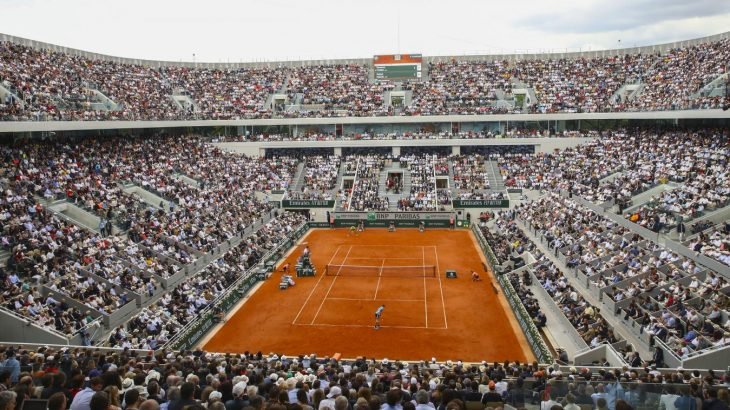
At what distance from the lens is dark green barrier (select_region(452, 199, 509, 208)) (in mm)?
55156

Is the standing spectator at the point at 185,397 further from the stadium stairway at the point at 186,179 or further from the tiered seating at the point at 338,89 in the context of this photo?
the tiered seating at the point at 338,89

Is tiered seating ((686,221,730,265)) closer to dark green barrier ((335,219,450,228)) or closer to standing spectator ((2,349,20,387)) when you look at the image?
dark green barrier ((335,219,450,228))

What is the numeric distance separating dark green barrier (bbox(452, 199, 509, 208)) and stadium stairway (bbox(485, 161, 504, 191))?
8.91ft

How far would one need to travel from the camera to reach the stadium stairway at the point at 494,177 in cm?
5800

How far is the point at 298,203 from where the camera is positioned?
189 feet

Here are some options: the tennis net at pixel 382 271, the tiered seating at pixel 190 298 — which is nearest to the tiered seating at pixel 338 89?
the tiered seating at pixel 190 298

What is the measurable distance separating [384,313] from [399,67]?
53227 mm

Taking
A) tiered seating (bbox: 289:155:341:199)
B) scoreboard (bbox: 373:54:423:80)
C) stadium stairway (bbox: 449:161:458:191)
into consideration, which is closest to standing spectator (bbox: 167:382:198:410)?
tiered seating (bbox: 289:155:341:199)

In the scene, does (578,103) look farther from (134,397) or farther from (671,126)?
(134,397)

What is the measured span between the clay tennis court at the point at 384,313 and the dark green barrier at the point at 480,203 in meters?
11.7

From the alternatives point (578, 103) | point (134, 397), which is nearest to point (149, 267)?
point (134, 397)

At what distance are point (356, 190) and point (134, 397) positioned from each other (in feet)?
169

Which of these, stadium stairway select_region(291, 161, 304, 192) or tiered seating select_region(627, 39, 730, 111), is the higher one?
tiered seating select_region(627, 39, 730, 111)

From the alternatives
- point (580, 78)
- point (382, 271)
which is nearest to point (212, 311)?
point (382, 271)
